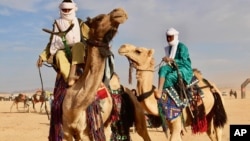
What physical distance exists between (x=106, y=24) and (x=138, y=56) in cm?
Answer: 363

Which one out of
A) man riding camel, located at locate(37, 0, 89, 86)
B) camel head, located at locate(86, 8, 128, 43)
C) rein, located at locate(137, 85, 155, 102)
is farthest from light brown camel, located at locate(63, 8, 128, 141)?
rein, located at locate(137, 85, 155, 102)

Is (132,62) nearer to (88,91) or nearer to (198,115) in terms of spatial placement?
(198,115)

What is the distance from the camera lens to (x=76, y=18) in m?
6.62

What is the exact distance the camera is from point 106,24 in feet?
16.2

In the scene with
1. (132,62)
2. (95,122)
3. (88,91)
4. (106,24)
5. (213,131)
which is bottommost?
(213,131)

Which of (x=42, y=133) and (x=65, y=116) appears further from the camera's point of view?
(x=42, y=133)

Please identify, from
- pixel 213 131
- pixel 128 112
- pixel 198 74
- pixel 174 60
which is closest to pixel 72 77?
pixel 128 112

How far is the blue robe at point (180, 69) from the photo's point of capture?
28.9ft

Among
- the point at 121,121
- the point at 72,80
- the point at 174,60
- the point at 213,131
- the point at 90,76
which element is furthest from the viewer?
the point at 213,131

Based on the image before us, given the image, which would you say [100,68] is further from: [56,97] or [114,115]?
[114,115]

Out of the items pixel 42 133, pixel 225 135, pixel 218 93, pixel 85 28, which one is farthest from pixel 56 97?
pixel 42 133

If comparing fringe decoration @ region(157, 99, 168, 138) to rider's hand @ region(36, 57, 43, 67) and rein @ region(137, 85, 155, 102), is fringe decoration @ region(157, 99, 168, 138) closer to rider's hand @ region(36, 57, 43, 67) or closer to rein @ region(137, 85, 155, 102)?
rein @ region(137, 85, 155, 102)

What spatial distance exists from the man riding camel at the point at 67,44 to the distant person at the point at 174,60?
2.62 meters

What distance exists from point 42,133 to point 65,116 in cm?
1069
